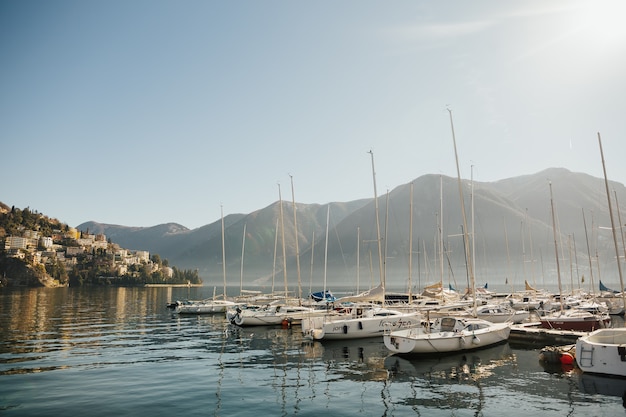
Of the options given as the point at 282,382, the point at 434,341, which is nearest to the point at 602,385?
the point at 434,341

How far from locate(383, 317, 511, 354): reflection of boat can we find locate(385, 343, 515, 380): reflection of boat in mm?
604

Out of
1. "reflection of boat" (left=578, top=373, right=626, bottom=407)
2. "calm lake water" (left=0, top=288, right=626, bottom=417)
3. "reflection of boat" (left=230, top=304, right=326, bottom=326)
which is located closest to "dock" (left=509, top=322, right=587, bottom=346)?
"calm lake water" (left=0, top=288, right=626, bottom=417)

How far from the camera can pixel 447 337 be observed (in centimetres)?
2806

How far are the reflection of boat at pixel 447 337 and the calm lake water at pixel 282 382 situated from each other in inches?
34.0

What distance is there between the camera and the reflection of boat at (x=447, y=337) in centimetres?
2750

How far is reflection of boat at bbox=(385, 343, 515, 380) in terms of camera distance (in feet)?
77.5

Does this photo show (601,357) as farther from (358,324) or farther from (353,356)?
(358,324)

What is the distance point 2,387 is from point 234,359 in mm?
13293

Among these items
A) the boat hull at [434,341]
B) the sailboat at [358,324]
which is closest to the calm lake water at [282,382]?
the boat hull at [434,341]

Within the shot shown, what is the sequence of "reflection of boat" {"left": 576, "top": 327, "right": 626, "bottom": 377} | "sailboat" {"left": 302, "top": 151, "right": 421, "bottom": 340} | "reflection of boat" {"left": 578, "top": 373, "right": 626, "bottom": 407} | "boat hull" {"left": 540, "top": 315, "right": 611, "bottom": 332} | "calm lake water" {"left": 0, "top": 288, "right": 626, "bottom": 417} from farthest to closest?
"boat hull" {"left": 540, "top": 315, "right": 611, "bottom": 332}, "sailboat" {"left": 302, "top": 151, "right": 421, "bottom": 340}, "reflection of boat" {"left": 576, "top": 327, "right": 626, "bottom": 377}, "reflection of boat" {"left": 578, "top": 373, "right": 626, "bottom": 407}, "calm lake water" {"left": 0, "top": 288, "right": 626, "bottom": 417}

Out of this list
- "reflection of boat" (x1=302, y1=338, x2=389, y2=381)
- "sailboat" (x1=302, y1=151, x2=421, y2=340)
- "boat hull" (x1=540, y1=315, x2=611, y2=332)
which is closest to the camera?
"reflection of boat" (x1=302, y1=338, x2=389, y2=381)

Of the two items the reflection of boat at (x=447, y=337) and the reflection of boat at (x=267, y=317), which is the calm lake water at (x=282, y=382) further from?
the reflection of boat at (x=267, y=317)

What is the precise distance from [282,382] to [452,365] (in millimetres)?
11281

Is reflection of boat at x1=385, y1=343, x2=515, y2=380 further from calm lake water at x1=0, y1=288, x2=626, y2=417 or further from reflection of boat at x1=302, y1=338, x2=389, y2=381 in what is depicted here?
reflection of boat at x1=302, y1=338, x2=389, y2=381
